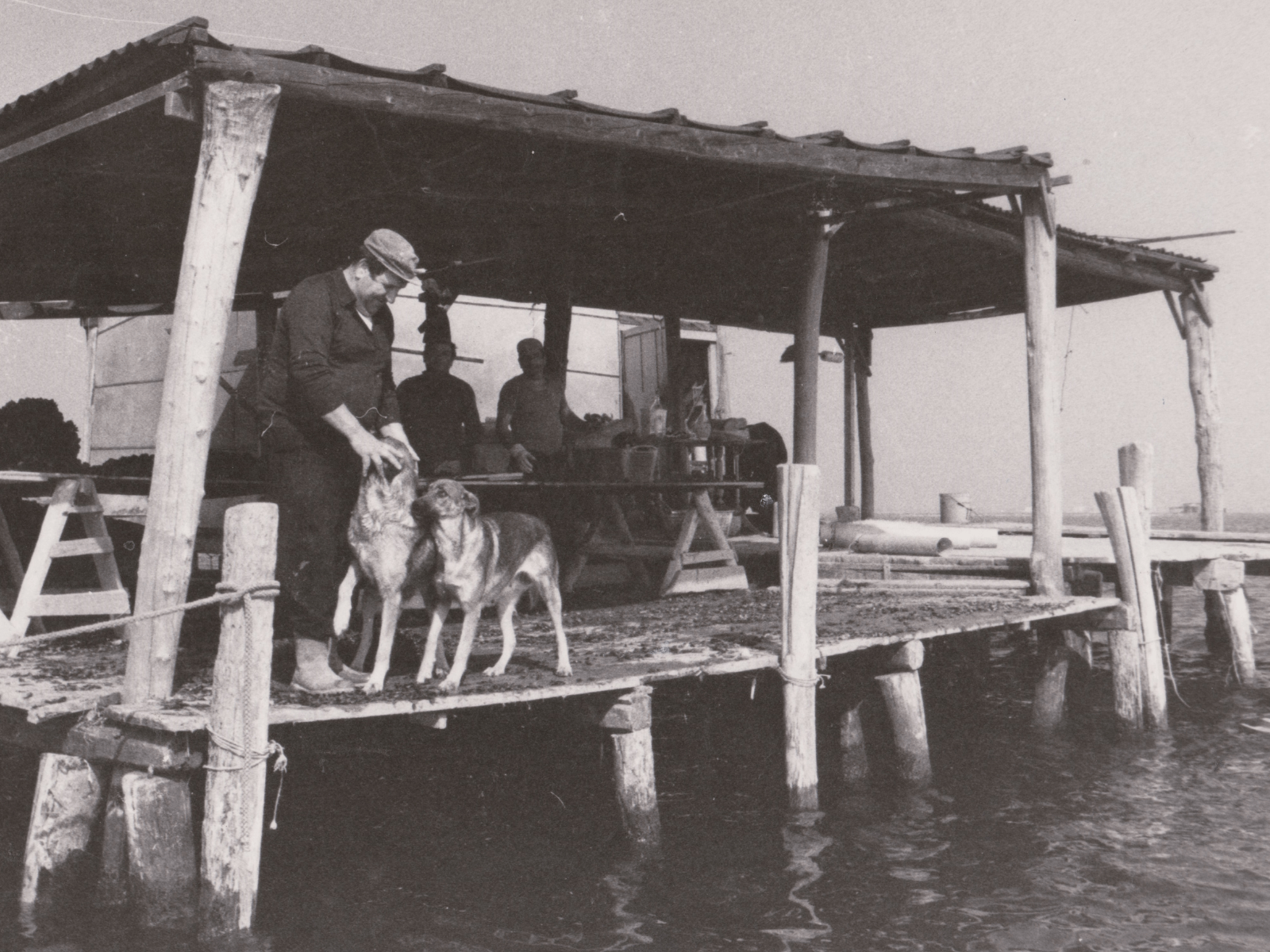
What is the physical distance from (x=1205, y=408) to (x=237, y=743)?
12646 millimetres

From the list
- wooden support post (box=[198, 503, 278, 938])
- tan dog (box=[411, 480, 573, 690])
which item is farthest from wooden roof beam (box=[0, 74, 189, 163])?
tan dog (box=[411, 480, 573, 690])

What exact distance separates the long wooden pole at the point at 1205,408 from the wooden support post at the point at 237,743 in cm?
1229

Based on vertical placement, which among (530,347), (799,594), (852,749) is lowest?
(852,749)

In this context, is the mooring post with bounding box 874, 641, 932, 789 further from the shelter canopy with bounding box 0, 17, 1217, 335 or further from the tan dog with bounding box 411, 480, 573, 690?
the shelter canopy with bounding box 0, 17, 1217, 335

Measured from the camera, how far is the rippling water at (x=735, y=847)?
549 cm

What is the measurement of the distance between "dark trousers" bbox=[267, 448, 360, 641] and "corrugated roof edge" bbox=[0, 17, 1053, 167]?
181 cm

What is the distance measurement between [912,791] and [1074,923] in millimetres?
2031

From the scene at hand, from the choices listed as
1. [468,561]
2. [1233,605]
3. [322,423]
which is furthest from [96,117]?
[1233,605]

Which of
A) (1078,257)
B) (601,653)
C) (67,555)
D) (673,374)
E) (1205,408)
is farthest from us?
(673,374)

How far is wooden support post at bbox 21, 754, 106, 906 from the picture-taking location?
512cm

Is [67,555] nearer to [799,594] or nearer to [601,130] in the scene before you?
[601,130]

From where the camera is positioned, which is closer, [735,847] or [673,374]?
[735,847]

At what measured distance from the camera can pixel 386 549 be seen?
5180 mm

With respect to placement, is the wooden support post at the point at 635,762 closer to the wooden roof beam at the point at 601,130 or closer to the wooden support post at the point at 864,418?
the wooden roof beam at the point at 601,130
